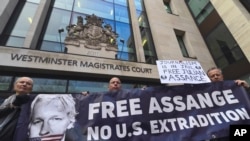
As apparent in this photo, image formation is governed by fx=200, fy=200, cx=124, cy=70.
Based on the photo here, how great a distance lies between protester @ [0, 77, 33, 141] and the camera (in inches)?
133

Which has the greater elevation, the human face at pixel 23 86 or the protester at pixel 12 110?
the human face at pixel 23 86

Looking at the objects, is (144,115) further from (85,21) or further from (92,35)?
(85,21)

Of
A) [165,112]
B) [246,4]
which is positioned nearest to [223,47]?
[246,4]

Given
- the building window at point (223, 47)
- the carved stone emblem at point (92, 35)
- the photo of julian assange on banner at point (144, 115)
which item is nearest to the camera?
the photo of julian assange on banner at point (144, 115)

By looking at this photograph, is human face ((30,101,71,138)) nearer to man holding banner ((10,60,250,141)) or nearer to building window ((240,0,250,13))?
man holding banner ((10,60,250,141))

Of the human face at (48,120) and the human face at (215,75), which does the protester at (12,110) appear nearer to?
the human face at (48,120)

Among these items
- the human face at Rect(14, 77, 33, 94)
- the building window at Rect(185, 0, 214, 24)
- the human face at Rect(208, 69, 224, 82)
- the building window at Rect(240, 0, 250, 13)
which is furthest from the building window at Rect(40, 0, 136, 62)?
the building window at Rect(240, 0, 250, 13)

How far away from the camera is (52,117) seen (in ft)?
12.0

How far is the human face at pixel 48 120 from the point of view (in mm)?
3467

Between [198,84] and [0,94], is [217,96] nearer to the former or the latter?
[198,84]

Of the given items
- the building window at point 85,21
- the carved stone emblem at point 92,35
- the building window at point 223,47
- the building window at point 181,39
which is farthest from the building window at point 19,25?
the building window at point 223,47

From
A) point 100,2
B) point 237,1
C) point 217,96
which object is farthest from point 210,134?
point 100,2

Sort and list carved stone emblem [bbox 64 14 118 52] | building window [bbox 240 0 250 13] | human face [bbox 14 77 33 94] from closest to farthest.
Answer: human face [bbox 14 77 33 94] < carved stone emblem [bbox 64 14 118 52] < building window [bbox 240 0 250 13]

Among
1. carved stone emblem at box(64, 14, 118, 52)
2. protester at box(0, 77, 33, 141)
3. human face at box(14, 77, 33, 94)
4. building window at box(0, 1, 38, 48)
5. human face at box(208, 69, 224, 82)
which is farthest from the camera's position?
carved stone emblem at box(64, 14, 118, 52)
